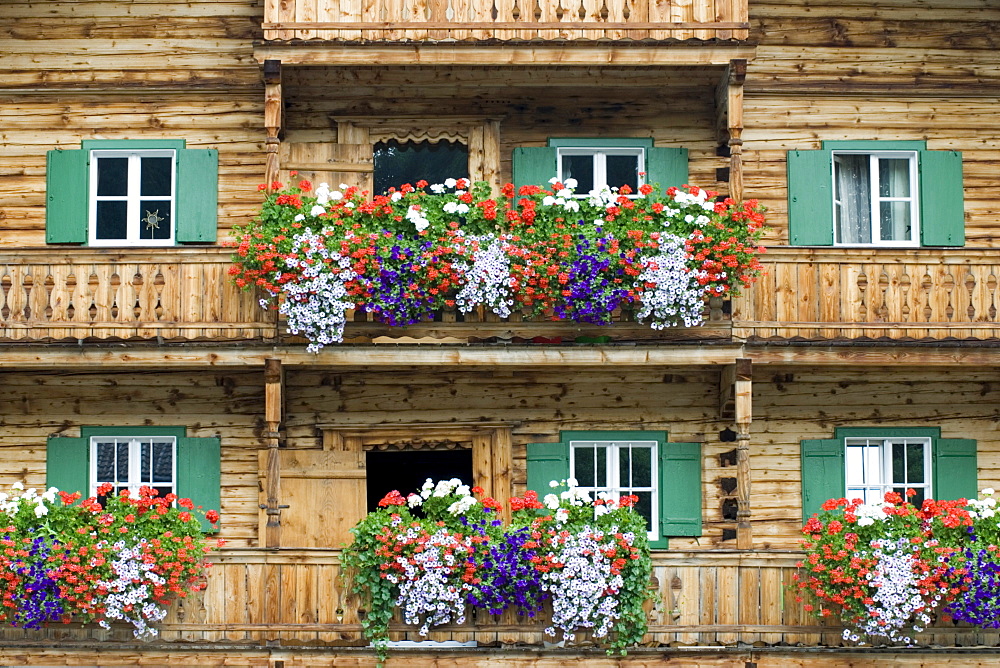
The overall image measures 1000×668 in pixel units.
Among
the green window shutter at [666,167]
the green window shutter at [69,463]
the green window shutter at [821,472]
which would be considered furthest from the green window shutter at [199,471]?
the green window shutter at [821,472]

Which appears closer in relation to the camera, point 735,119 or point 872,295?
point 872,295

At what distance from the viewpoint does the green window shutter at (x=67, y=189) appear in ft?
59.8

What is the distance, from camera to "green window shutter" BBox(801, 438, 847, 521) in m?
18.3

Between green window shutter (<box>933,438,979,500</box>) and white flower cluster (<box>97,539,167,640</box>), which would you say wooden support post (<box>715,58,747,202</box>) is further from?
white flower cluster (<box>97,539,167,640</box>)

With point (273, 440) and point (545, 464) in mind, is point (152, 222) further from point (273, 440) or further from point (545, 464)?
point (545, 464)

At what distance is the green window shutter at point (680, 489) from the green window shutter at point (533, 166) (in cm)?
349

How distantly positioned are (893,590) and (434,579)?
463cm

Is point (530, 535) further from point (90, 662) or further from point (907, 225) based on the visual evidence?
point (907, 225)

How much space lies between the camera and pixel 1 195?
1841 cm

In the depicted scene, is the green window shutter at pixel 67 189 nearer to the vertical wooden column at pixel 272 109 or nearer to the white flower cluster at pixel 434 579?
the vertical wooden column at pixel 272 109

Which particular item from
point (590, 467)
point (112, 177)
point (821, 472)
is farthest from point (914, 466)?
point (112, 177)

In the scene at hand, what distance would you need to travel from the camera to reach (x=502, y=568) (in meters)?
15.6

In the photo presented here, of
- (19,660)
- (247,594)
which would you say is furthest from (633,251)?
(19,660)

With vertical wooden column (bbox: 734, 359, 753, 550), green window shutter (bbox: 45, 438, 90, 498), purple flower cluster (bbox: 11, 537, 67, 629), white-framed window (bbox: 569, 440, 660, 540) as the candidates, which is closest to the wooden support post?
vertical wooden column (bbox: 734, 359, 753, 550)
